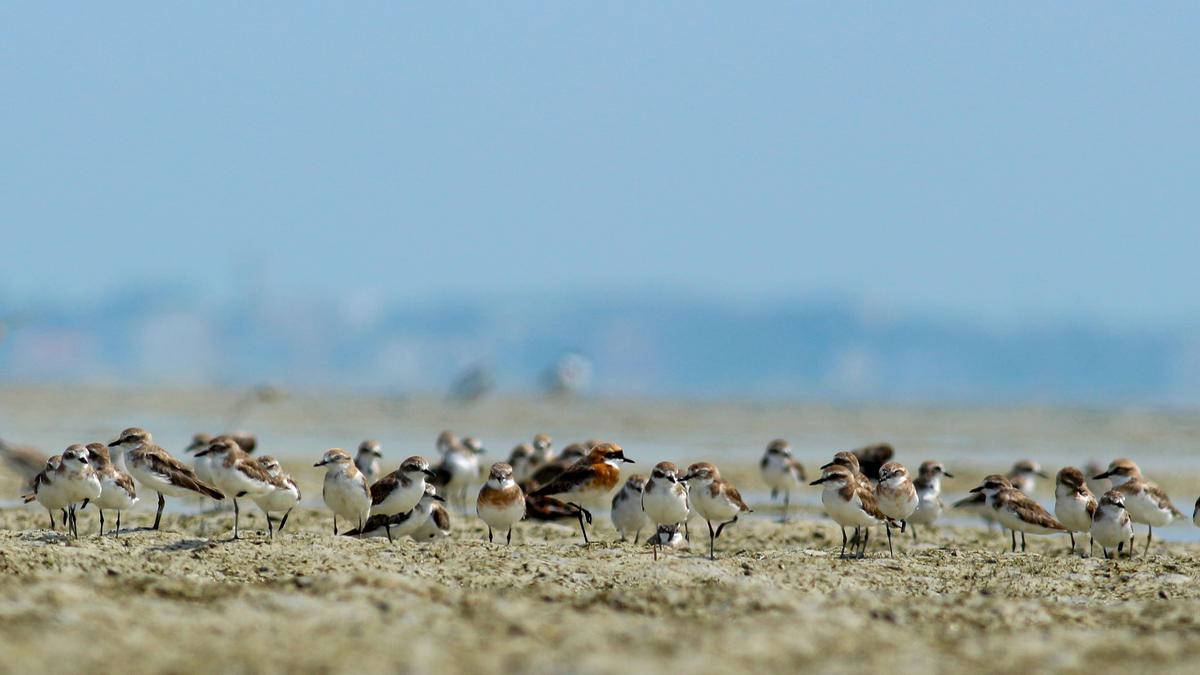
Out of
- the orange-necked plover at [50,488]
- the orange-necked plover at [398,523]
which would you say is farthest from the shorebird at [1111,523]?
the orange-necked plover at [50,488]

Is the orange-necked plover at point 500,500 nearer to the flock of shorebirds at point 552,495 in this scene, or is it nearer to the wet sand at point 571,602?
the flock of shorebirds at point 552,495

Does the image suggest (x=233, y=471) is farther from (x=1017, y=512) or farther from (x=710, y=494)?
(x=1017, y=512)

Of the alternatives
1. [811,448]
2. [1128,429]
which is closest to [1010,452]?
[811,448]

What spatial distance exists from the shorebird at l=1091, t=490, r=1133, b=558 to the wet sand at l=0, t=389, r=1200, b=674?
1.09 feet

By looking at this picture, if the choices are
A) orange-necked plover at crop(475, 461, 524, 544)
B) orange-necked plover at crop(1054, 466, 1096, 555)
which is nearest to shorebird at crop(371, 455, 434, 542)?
orange-necked plover at crop(475, 461, 524, 544)

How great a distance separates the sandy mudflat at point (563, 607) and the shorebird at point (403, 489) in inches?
31.7

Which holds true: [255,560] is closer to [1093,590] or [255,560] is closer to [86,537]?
[86,537]

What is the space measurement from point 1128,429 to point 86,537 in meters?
53.1

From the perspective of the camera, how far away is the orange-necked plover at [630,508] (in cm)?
1780

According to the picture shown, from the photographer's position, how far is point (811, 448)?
43469mm

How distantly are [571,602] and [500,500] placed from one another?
12.9 feet

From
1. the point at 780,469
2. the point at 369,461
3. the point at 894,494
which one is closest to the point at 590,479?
the point at 894,494

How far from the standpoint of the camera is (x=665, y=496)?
16141mm

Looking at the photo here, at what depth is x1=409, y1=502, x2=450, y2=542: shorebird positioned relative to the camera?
17625mm
